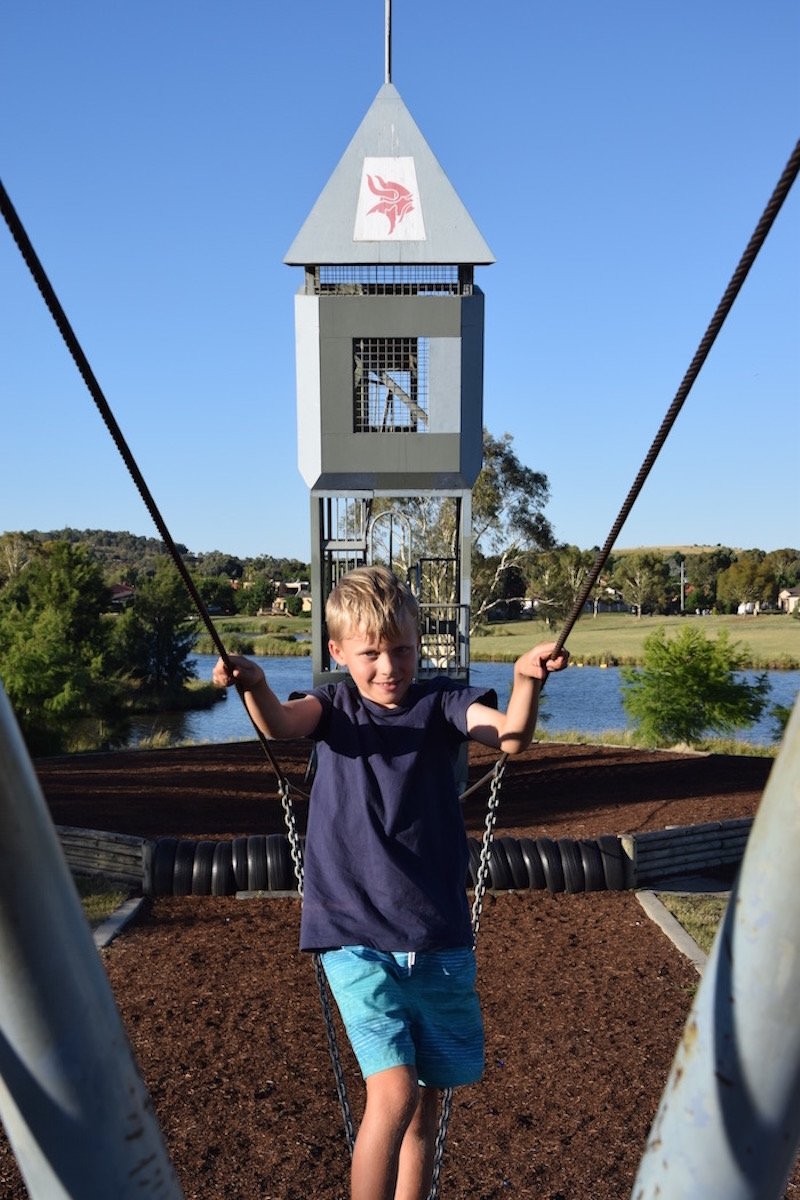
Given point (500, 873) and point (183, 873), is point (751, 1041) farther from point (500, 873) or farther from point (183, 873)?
point (183, 873)

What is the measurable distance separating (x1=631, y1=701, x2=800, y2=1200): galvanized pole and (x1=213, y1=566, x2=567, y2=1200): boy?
49.7 inches

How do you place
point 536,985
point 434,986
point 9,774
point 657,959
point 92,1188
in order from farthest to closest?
point 657,959 → point 536,985 → point 434,986 → point 92,1188 → point 9,774

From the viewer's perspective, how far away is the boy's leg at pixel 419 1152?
9.48ft

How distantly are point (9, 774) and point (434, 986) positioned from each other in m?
1.68

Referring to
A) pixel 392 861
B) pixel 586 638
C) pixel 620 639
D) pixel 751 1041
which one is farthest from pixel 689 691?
pixel 586 638

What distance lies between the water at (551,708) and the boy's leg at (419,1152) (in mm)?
22062

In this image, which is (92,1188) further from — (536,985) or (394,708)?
(536,985)

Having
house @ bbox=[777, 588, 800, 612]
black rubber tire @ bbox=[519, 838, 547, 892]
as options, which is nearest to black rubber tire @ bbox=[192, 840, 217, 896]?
black rubber tire @ bbox=[519, 838, 547, 892]

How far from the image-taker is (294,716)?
3.10 metres

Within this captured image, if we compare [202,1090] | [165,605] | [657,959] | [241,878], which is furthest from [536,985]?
[165,605]

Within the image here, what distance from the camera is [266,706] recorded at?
308 centimetres

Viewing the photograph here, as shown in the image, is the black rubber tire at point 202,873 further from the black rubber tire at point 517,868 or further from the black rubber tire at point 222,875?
the black rubber tire at point 517,868

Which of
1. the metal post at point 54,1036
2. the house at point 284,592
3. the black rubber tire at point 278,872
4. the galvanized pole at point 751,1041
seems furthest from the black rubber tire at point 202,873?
the house at point 284,592

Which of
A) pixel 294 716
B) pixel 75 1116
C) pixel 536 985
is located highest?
pixel 294 716
